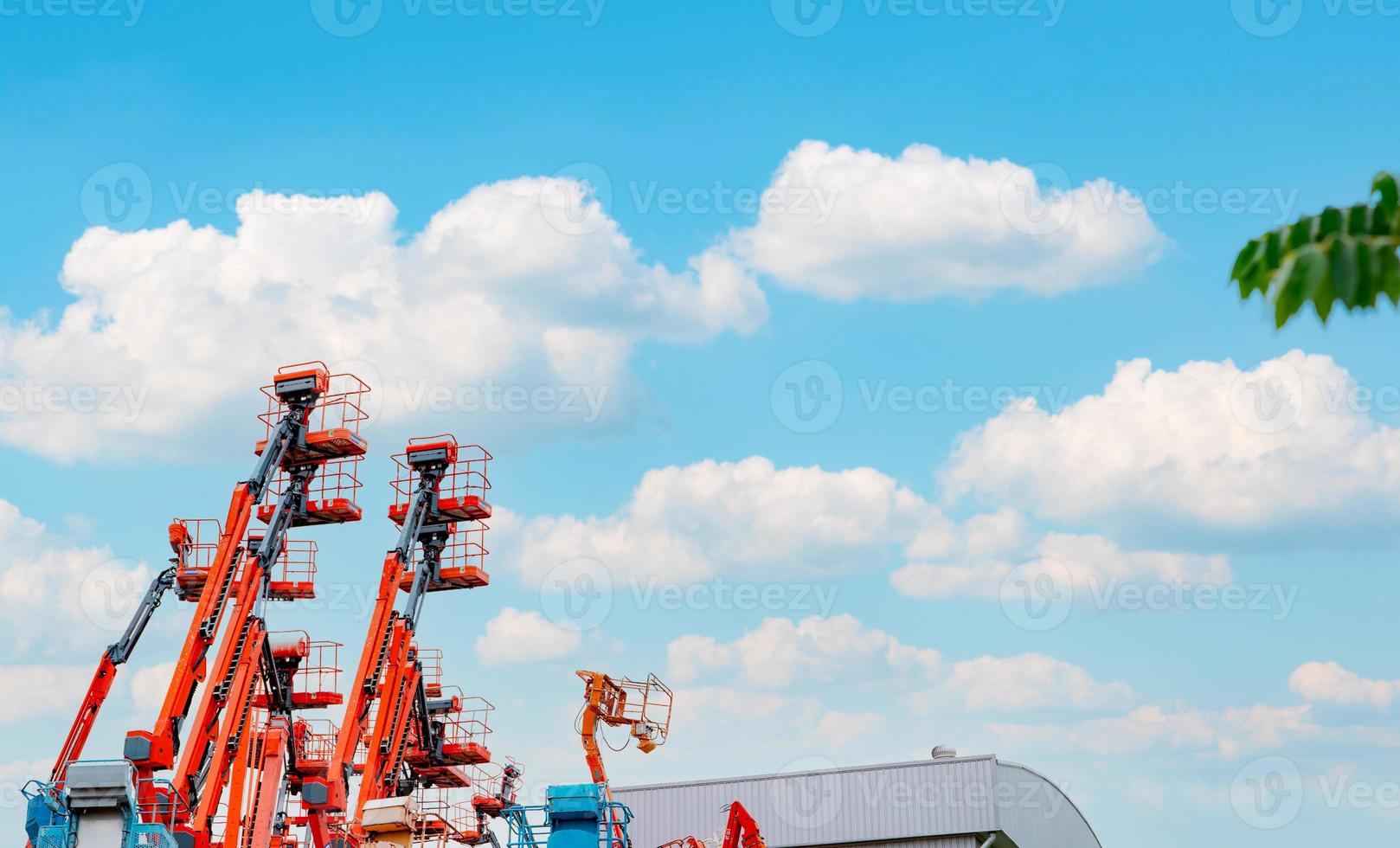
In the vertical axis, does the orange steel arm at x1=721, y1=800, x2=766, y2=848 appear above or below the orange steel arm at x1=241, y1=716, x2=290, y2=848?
below

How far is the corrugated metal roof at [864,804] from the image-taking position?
41.2 meters

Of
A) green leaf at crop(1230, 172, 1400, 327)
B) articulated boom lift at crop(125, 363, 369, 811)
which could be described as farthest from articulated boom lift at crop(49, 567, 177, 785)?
green leaf at crop(1230, 172, 1400, 327)

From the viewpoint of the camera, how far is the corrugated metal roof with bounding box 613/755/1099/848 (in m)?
41.2

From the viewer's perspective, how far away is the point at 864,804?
42.2 meters

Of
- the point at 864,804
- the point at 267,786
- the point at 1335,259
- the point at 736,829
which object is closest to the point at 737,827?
the point at 736,829

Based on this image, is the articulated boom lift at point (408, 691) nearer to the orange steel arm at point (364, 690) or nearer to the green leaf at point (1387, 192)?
the orange steel arm at point (364, 690)

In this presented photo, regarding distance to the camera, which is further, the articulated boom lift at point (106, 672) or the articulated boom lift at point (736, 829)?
the articulated boom lift at point (106, 672)

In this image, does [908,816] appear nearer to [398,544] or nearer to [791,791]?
[791,791]

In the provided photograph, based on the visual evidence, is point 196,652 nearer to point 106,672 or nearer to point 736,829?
point 106,672

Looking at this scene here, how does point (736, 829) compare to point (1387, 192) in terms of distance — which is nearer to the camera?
point (1387, 192)

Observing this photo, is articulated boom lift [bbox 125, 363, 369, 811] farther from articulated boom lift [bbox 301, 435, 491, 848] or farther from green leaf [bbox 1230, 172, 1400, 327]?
green leaf [bbox 1230, 172, 1400, 327]

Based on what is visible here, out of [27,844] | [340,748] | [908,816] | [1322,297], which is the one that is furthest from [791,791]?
[1322,297]

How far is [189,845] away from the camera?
33.2 metres

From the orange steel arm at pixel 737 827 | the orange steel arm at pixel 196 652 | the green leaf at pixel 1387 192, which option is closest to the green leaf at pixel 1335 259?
the green leaf at pixel 1387 192
